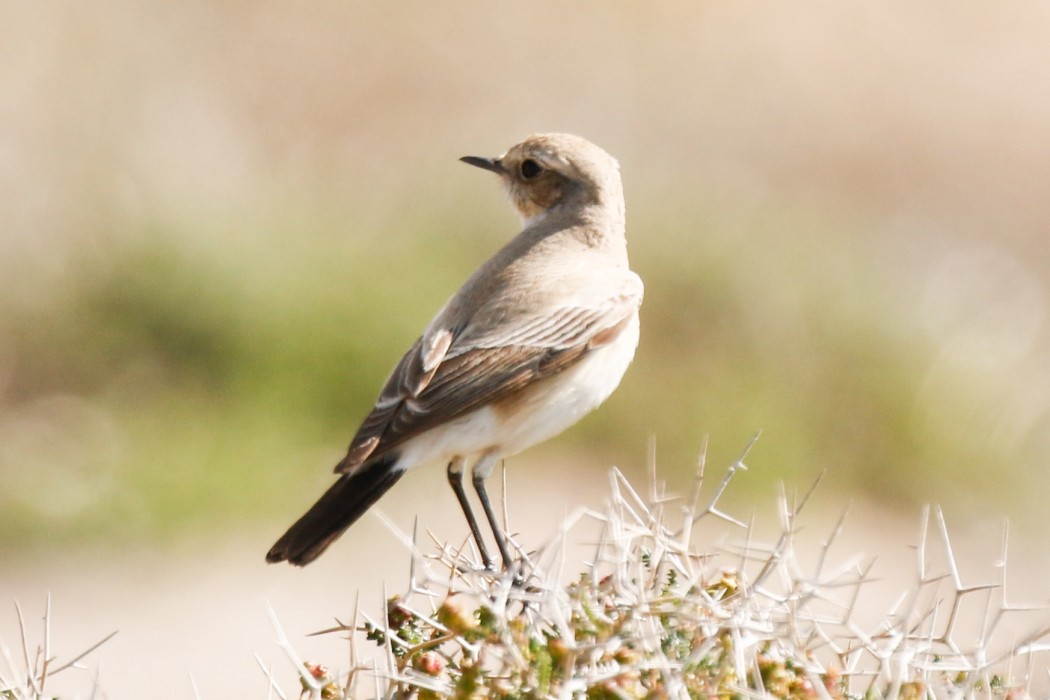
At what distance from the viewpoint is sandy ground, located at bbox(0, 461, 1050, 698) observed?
8.20 meters

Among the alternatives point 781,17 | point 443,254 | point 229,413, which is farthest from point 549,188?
point 781,17

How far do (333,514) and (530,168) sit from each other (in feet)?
6.41

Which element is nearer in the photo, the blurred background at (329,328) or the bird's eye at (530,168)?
the bird's eye at (530,168)

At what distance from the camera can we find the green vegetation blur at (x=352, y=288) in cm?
1044

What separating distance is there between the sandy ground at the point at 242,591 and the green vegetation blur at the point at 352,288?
0.30 meters

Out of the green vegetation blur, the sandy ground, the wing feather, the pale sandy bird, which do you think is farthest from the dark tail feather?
the green vegetation blur

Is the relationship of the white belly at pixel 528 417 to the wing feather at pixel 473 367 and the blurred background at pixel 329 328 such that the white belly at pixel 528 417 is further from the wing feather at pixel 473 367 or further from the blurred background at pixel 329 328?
the blurred background at pixel 329 328

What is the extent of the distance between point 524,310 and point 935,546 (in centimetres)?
623

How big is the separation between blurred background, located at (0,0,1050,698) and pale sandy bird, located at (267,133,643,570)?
3023mm

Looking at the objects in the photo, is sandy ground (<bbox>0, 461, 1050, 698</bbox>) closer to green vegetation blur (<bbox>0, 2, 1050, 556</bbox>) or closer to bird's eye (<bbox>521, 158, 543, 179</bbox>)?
green vegetation blur (<bbox>0, 2, 1050, 556</bbox>)

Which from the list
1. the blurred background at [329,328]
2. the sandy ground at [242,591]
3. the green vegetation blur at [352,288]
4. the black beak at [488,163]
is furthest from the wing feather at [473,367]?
the green vegetation blur at [352,288]

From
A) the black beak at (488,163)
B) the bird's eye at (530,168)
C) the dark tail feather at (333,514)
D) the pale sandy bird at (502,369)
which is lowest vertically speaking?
the dark tail feather at (333,514)

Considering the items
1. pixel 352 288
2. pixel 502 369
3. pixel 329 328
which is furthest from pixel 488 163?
pixel 352 288

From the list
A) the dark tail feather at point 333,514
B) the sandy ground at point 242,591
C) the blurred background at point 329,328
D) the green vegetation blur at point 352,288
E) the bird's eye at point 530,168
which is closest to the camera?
the dark tail feather at point 333,514
